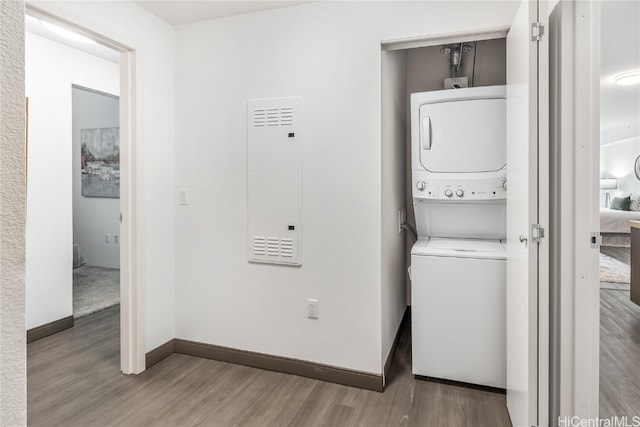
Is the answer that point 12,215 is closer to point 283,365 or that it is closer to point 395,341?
point 283,365

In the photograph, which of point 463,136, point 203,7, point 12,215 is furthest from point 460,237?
point 12,215

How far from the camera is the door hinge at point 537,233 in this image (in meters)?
1.58

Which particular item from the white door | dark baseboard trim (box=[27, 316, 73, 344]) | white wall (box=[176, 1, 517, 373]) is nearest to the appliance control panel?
white wall (box=[176, 1, 517, 373])

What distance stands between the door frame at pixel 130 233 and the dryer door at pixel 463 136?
192cm

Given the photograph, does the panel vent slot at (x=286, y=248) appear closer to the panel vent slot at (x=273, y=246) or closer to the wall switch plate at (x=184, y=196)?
the panel vent slot at (x=273, y=246)

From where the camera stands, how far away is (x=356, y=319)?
2.38 metres

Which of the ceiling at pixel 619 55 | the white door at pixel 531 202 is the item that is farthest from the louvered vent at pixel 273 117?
the ceiling at pixel 619 55

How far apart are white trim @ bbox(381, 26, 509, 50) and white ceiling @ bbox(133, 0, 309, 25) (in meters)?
0.63

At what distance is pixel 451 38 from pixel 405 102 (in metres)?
1.17

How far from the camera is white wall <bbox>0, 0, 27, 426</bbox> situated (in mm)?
497

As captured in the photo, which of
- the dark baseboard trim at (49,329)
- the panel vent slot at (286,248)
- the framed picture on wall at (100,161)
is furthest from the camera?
the framed picture on wall at (100,161)

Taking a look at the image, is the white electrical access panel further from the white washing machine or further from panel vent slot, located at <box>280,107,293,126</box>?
the white washing machine

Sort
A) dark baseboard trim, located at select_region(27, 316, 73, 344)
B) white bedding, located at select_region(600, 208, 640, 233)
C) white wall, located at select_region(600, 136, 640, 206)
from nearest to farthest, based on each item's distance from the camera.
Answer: dark baseboard trim, located at select_region(27, 316, 73, 344) → white bedding, located at select_region(600, 208, 640, 233) → white wall, located at select_region(600, 136, 640, 206)

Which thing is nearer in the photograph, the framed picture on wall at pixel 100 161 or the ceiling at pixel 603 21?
the ceiling at pixel 603 21
